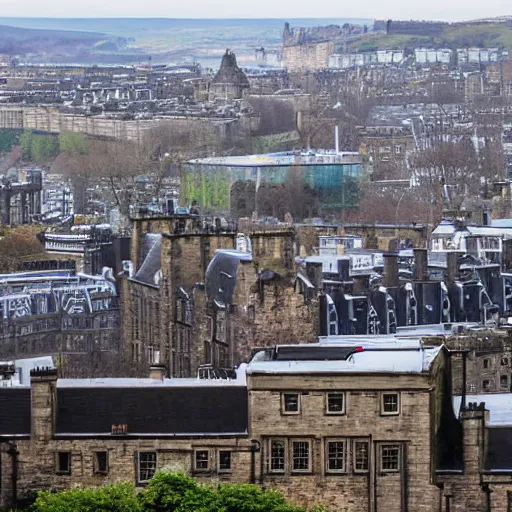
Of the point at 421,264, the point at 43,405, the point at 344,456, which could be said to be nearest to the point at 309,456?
the point at 344,456

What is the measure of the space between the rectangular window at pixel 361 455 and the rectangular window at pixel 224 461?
5.80ft

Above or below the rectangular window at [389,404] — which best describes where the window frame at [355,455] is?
below

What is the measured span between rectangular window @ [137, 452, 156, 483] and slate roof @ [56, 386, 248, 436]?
306 millimetres

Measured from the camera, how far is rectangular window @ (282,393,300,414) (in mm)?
44906

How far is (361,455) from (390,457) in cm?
41

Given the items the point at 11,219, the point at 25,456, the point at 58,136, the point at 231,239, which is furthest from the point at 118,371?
the point at 58,136

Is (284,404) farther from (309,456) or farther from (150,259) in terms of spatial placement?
(150,259)

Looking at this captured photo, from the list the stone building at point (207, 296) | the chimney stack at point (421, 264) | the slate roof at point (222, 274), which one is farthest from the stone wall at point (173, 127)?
the slate roof at point (222, 274)

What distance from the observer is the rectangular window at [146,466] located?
45.2m

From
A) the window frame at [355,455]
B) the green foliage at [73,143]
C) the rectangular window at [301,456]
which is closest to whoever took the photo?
the window frame at [355,455]

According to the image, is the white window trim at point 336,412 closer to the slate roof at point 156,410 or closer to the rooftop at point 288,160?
the slate roof at point 156,410

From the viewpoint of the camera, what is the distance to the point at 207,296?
6581 cm

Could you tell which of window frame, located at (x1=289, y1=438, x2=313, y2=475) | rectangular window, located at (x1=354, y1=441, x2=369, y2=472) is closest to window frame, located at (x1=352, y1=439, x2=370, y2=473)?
rectangular window, located at (x1=354, y1=441, x2=369, y2=472)

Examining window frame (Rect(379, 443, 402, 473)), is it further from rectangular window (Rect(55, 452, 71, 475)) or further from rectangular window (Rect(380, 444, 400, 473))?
rectangular window (Rect(55, 452, 71, 475))
